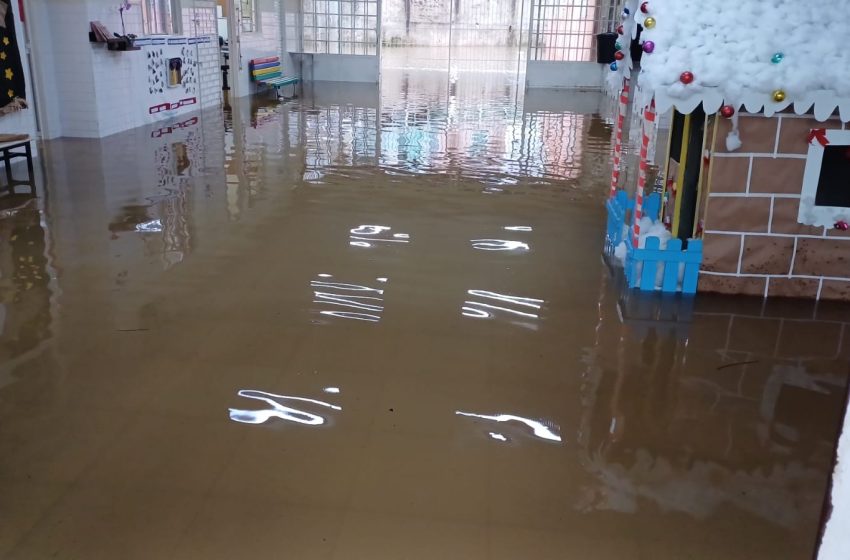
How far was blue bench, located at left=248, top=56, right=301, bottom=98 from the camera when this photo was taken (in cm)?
1295

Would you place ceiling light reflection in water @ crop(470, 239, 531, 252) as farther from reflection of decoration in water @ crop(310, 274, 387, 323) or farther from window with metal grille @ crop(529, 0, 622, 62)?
window with metal grille @ crop(529, 0, 622, 62)

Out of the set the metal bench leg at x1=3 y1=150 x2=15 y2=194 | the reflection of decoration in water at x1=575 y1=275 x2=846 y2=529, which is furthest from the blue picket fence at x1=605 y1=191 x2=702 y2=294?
the metal bench leg at x1=3 y1=150 x2=15 y2=194

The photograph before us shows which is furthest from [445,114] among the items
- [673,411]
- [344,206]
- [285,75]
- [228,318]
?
[673,411]

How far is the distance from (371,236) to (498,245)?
867mm

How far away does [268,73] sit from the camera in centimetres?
1342

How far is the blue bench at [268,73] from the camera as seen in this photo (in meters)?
12.9

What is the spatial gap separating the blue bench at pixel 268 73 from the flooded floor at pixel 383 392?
7.55 metres

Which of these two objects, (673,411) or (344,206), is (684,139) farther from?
(344,206)

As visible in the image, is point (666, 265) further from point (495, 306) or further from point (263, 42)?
point (263, 42)

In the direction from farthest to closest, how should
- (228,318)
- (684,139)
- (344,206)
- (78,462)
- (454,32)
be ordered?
(454,32)
(344,206)
(684,139)
(228,318)
(78,462)

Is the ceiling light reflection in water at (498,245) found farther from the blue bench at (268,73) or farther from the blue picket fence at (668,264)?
the blue bench at (268,73)

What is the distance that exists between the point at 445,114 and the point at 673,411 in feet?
29.9

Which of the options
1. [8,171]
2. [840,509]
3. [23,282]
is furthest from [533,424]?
[8,171]

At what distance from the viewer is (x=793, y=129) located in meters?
3.90
